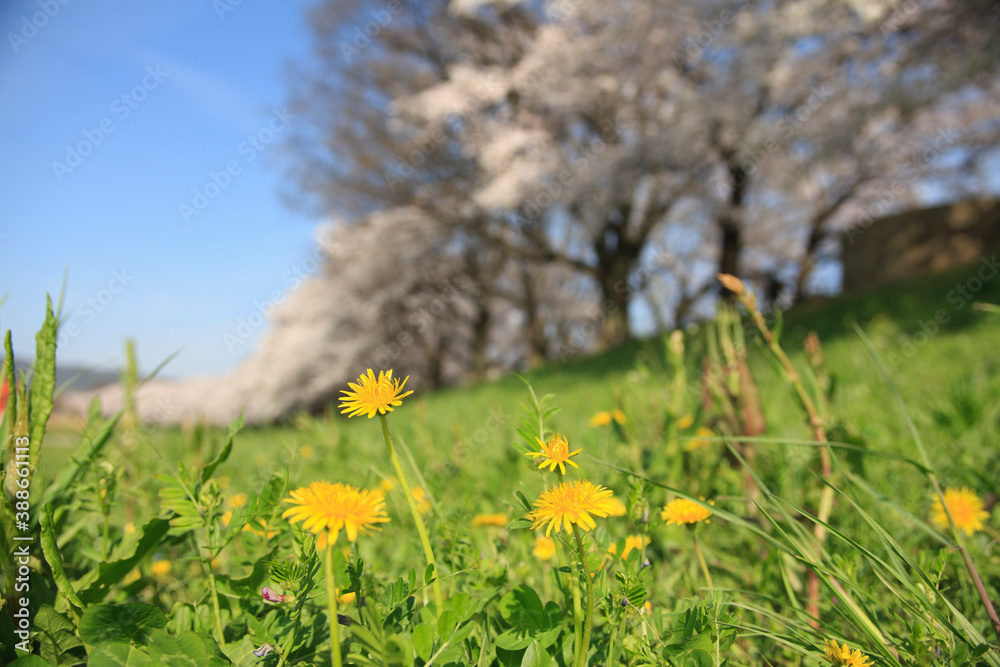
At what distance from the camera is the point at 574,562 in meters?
0.65

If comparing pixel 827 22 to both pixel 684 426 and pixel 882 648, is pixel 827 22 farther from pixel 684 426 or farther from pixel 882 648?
pixel 882 648

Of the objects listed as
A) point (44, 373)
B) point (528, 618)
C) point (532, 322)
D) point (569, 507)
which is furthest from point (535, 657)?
point (532, 322)

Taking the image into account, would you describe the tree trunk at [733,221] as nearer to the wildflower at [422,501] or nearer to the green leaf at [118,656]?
the wildflower at [422,501]

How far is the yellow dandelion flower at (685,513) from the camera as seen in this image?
75 cm

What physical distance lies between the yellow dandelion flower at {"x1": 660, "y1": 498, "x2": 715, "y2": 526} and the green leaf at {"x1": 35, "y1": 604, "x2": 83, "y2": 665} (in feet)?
2.44

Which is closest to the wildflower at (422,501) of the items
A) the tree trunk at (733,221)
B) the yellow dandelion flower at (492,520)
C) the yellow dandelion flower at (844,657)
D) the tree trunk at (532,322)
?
the yellow dandelion flower at (492,520)

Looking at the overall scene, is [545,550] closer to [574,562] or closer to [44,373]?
[574,562]

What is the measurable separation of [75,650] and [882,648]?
93 centimetres

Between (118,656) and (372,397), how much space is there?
1.22 feet

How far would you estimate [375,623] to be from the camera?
399 mm

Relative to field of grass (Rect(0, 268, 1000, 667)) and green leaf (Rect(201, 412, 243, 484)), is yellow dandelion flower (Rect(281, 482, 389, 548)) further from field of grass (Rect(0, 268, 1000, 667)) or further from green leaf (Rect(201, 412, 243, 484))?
green leaf (Rect(201, 412, 243, 484))

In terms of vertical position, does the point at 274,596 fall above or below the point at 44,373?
below

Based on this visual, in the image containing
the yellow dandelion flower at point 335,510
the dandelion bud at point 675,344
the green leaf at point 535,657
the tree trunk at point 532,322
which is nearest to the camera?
the yellow dandelion flower at point 335,510

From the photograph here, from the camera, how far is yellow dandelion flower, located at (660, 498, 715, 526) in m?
0.75
